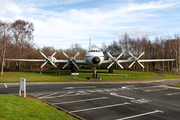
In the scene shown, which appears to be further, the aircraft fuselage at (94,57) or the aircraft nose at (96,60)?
the aircraft fuselage at (94,57)

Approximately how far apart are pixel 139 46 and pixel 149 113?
2291 inches

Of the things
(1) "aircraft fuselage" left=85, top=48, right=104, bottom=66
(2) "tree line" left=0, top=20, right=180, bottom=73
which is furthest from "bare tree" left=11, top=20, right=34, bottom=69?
(1) "aircraft fuselage" left=85, top=48, right=104, bottom=66

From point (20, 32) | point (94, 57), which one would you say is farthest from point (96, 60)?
point (20, 32)

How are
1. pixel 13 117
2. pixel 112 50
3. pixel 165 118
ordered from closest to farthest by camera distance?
pixel 13 117
pixel 165 118
pixel 112 50

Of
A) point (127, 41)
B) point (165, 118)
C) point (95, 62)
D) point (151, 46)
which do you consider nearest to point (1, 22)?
point (95, 62)

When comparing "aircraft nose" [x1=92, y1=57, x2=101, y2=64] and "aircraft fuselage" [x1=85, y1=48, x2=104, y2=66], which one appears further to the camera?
"aircraft fuselage" [x1=85, y1=48, x2=104, y2=66]

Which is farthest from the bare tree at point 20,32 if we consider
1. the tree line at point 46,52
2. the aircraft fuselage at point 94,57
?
the aircraft fuselage at point 94,57

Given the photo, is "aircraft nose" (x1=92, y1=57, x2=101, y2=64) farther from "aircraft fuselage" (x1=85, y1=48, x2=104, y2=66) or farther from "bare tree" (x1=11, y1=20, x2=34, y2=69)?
"bare tree" (x1=11, y1=20, x2=34, y2=69)

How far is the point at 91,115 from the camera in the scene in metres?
8.77

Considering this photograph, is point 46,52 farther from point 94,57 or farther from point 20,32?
point 94,57

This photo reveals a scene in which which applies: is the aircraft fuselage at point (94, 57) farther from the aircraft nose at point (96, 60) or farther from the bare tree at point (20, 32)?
the bare tree at point (20, 32)

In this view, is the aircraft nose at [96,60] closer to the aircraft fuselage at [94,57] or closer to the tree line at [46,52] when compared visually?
→ the aircraft fuselage at [94,57]

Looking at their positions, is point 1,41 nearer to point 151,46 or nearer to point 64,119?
point 64,119

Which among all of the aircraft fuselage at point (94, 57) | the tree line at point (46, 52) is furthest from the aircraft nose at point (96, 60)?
the tree line at point (46, 52)
